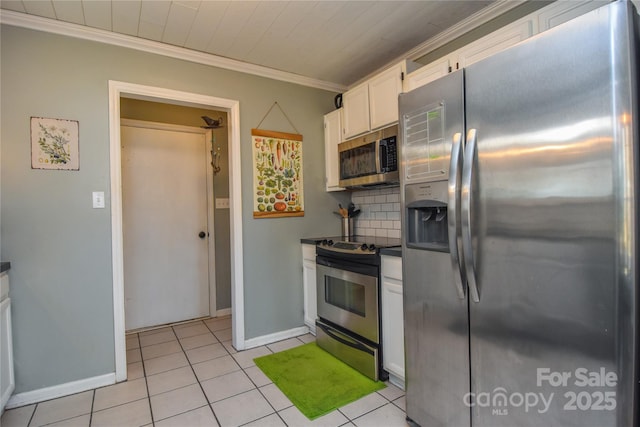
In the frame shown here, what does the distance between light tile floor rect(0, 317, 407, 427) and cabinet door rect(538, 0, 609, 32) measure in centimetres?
226

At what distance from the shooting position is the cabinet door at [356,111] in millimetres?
2715

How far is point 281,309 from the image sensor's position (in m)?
2.99

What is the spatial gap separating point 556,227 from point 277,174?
2.26m

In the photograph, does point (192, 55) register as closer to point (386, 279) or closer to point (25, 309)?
point (25, 309)

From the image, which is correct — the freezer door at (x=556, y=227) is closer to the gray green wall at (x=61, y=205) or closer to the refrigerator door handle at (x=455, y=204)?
the refrigerator door handle at (x=455, y=204)

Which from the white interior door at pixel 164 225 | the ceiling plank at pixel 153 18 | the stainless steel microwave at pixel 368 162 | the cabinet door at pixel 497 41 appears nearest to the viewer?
the cabinet door at pixel 497 41

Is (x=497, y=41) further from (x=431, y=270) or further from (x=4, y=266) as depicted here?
(x=4, y=266)

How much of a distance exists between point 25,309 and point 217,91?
2.02 m

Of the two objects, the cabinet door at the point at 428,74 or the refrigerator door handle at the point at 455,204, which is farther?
the cabinet door at the point at 428,74

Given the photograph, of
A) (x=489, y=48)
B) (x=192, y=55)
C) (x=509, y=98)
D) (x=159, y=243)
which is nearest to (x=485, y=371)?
(x=509, y=98)

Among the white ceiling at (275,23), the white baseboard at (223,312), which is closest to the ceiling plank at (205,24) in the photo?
the white ceiling at (275,23)

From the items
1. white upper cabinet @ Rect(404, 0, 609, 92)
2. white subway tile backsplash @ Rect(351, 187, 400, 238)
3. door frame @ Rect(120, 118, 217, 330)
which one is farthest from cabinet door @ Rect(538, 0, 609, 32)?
door frame @ Rect(120, 118, 217, 330)

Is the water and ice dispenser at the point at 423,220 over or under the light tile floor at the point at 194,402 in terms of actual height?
over

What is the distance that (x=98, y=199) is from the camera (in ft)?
7.34
